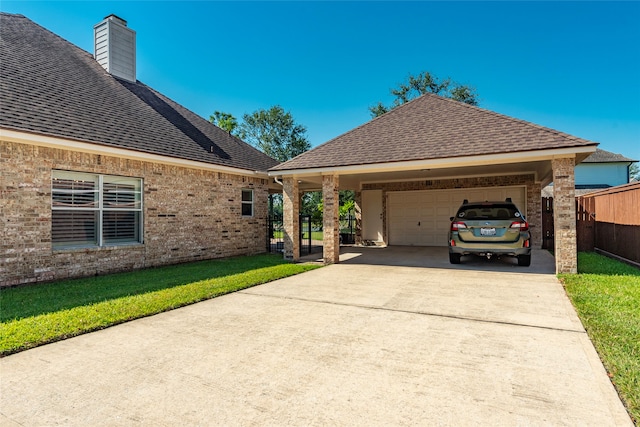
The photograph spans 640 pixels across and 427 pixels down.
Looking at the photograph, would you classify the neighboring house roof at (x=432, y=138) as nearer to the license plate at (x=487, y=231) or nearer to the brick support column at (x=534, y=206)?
the license plate at (x=487, y=231)

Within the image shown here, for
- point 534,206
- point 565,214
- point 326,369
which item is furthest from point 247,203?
point 534,206

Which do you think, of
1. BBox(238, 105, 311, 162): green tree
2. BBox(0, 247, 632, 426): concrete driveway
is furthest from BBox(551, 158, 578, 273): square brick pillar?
BBox(238, 105, 311, 162): green tree

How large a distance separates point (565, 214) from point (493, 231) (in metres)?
1.52

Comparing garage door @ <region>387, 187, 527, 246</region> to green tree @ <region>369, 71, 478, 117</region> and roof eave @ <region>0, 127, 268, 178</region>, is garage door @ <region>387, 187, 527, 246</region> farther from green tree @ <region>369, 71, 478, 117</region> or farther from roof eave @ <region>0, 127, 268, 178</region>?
green tree @ <region>369, 71, 478, 117</region>

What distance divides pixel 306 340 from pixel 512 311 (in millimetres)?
3173

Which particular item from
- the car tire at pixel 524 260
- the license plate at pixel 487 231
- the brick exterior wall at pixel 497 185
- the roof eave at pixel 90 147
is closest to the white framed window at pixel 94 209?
the roof eave at pixel 90 147

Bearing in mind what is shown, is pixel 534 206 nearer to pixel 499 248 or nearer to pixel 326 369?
pixel 499 248

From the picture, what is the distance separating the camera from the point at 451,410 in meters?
2.51

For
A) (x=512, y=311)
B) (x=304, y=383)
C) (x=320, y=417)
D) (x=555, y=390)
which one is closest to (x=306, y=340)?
(x=304, y=383)

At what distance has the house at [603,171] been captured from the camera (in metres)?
28.9

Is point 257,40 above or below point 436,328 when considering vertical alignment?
above

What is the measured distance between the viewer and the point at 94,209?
27.5ft

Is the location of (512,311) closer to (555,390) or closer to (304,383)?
(555,390)

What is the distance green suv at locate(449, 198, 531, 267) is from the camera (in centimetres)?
845
